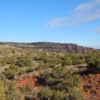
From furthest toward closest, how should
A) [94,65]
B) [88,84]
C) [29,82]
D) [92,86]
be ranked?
[94,65], [29,82], [88,84], [92,86]

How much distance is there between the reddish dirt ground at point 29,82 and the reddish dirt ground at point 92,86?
4.17 metres

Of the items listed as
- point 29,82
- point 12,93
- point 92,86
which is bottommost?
point 12,93

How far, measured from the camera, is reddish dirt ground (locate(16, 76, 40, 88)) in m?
28.2

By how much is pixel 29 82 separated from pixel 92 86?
6066 mm

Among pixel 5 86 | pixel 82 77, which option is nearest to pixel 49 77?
pixel 82 77

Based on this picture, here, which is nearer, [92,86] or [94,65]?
[92,86]

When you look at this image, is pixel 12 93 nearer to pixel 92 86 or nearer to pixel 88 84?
pixel 88 84

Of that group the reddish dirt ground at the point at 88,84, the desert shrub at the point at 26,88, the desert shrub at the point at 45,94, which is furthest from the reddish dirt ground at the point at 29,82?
the desert shrub at the point at 45,94

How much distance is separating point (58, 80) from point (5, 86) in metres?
5.10

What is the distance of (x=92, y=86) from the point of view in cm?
2558

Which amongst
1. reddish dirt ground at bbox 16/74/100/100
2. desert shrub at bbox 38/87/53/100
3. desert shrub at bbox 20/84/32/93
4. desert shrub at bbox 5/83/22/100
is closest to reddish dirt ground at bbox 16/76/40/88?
reddish dirt ground at bbox 16/74/100/100

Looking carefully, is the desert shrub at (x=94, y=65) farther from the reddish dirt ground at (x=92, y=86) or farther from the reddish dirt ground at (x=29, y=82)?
the reddish dirt ground at (x=29, y=82)

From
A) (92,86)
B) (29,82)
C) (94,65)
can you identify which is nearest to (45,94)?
(92,86)

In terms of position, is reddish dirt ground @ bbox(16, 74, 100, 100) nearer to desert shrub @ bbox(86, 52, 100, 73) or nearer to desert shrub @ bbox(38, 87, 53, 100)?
desert shrub @ bbox(86, 52, 100, 73)
